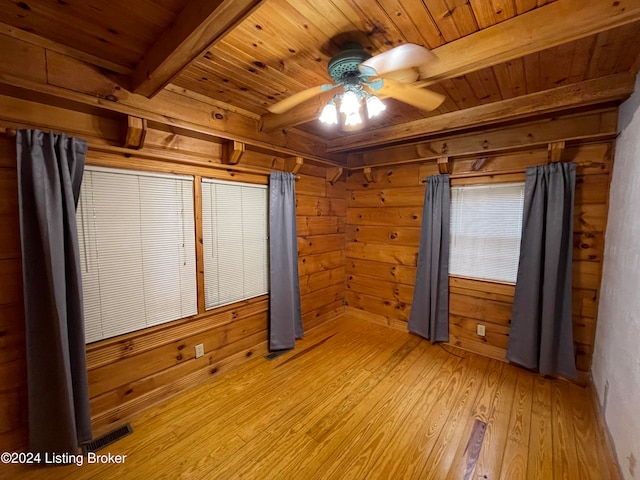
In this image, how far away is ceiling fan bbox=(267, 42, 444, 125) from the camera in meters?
1.18

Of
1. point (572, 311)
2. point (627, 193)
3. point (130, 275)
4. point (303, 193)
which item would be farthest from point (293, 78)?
point (572, 311)

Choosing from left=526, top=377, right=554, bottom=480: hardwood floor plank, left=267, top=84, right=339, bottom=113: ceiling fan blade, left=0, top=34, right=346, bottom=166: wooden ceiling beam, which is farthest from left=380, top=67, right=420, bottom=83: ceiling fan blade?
left=526, top=377, right=554, bottom=480: hardwood floor plank

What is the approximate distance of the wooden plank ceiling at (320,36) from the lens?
1112 mm

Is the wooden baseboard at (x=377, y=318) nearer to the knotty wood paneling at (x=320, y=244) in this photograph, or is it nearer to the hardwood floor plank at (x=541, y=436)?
the knotty wood paneling at (x=320, y=244)

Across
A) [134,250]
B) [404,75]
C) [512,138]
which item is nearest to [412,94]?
[404,75]

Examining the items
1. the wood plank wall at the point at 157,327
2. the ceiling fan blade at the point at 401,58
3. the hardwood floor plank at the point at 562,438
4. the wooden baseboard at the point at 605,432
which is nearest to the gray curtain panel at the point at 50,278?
the wood plank wall at the point at 157,327

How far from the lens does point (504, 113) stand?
2.03 metres

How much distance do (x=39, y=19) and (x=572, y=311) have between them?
3.87 m

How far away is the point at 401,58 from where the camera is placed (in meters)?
1.09

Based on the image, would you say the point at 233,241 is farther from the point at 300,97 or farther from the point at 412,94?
the point at 412,94

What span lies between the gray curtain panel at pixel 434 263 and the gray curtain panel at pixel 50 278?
2860 millimetres

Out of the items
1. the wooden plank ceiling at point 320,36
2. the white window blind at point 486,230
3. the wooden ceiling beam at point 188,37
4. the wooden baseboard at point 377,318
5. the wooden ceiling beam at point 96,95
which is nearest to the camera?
the wooden ceiling beam at point 188,37

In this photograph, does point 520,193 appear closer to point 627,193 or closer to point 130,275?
point 627,193

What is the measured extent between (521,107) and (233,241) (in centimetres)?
249
